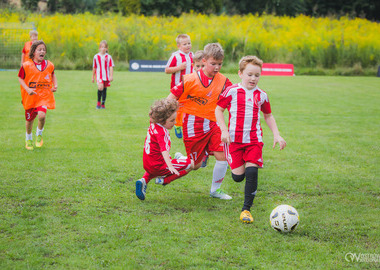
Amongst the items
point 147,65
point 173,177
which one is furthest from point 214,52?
point 147,65

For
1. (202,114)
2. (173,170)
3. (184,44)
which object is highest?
(184,44)

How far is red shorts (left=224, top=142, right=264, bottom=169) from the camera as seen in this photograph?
4438mm

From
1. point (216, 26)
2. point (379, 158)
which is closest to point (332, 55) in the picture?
point (216, 26)

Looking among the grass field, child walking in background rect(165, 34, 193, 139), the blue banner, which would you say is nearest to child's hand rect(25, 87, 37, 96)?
the grass field

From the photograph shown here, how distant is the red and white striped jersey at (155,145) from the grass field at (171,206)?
1.50 feet

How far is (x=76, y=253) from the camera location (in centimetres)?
353

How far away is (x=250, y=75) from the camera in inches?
176

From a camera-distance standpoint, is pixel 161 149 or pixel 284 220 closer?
pixel 284 220

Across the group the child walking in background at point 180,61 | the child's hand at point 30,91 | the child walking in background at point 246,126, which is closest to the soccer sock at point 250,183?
the child walking in background at point 246,126

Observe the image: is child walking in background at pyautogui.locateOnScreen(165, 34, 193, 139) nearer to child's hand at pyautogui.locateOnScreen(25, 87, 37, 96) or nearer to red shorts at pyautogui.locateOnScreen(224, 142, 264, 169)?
child's hand at pyautogui.locateOnScreen(25, 87, 37, 96)

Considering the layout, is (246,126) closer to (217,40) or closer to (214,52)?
(214,52)

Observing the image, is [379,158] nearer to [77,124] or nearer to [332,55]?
[77,124]

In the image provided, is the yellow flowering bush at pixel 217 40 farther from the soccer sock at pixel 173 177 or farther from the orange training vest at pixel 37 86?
the soccer sock at pixel 173 177

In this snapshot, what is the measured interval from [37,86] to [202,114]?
349cm
